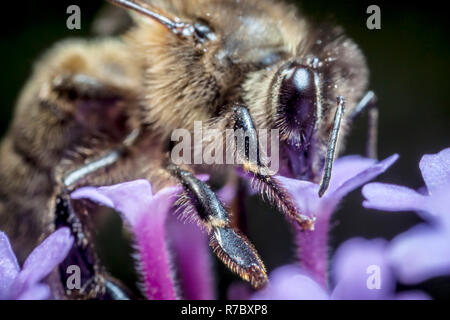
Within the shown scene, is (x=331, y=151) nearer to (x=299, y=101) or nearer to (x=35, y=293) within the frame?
(x=299, y=101)

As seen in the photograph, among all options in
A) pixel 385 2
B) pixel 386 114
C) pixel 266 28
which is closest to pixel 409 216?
pixel 386 114

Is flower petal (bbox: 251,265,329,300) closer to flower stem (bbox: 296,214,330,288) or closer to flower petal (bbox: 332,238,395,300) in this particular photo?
flower petal (bbox: 332,238,395,300)

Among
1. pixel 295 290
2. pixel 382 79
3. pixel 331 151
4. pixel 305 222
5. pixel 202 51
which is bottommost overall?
pixel 295 290

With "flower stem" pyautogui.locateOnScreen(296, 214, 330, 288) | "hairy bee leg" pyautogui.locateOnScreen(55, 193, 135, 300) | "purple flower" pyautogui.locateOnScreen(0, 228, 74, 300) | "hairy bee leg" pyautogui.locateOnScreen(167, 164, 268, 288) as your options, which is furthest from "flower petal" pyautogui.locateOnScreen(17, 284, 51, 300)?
"flower stem" pyautogui.locateOnScreen(296, 214, 330, 288)

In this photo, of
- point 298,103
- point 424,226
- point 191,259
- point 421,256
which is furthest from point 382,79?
point 421,256

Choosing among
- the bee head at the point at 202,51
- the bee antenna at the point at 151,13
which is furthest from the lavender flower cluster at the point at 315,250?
the bee antenna at the point at 151,13

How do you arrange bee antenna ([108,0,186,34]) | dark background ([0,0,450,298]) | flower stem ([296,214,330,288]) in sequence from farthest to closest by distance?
1. dark background ([0,0,450,298])
2. flower stem ([296,214,330,288])
3. bee antenna ([108,0,186,34])
